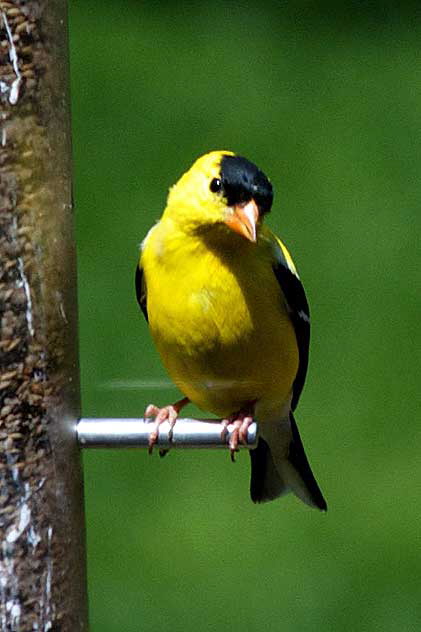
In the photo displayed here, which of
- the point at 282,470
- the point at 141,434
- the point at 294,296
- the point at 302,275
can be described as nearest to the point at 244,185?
the point at 294,296

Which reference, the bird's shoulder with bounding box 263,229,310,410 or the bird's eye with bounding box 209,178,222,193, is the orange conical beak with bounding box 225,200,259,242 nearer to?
the bird's eye with bounding box 209,178,222,193

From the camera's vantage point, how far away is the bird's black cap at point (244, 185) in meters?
3.49

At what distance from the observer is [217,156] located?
11.9ft

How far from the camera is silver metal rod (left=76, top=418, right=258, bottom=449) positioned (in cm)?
326

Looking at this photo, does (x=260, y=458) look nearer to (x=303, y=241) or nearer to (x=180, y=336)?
(x=180, y=336)

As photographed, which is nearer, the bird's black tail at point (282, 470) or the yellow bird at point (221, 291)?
the yellow bird at point (221, 291)

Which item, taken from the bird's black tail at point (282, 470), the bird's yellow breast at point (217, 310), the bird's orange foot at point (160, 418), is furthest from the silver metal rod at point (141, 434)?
the bird's black tail at point (282, 470)

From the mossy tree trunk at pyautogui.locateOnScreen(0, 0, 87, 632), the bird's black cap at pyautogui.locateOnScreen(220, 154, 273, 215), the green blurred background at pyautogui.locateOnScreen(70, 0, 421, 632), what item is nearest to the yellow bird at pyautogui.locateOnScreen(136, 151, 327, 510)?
the bird's black cap at pyautogui.locateOnScreen(220, 154, 273, 215)

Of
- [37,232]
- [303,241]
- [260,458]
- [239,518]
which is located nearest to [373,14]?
[303,241]

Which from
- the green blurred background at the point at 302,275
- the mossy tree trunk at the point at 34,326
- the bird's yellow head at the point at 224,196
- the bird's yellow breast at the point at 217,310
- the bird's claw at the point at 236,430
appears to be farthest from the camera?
the green blurred background at the point at 302,275

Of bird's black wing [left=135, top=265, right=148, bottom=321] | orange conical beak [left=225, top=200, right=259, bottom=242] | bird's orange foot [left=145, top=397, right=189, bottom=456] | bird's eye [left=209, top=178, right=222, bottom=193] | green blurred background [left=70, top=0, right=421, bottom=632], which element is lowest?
green blurred background [left=70, top=0, right=421, bottom=632]

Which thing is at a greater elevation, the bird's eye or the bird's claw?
the bird's eye

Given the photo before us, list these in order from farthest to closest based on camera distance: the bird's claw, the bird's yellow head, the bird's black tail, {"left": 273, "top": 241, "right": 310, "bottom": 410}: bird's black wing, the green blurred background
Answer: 1. the green blurred background
2. the bird's black tail
3. {"left": 273, "top": 241, "right": 310, "bottom": 410}: bird's black wing
4. the bird's yellow head
5. the bird's claw

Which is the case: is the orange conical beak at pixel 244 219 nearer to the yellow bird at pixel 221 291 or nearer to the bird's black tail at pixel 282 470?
the yellow bird at pixel 221 291
